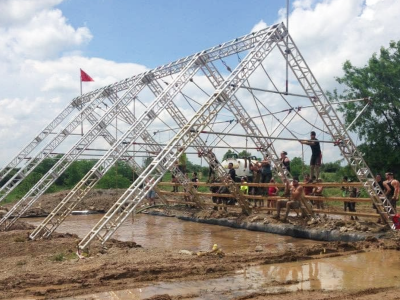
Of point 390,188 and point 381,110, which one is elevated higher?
point 381,110

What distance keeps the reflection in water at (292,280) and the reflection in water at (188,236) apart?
8.71 feet

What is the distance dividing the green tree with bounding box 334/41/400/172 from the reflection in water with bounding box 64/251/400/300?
18276 millimetres

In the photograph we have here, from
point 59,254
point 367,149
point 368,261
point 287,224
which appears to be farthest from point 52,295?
point 367,149

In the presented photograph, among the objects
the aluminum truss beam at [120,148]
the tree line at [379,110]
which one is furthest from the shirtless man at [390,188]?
the tree line at [379,110]

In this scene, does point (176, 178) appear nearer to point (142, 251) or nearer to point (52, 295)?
point (142, 251)

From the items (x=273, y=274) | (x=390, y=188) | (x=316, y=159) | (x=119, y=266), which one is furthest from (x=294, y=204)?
(x=119, y=266)

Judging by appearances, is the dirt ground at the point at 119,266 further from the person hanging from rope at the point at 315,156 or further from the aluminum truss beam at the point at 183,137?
the person hanging from rope at the point at 315,156

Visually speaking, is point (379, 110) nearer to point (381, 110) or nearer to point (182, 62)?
point (381, 110)

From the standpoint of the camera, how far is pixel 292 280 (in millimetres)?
8148

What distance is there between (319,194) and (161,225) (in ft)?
20.8

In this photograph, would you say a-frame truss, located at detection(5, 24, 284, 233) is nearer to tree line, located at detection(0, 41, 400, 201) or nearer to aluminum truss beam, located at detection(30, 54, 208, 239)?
aluminum truss beam, located at detection(30, 54, 208, 239)

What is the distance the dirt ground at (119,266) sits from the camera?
714cm

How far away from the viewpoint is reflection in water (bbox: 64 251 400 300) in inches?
282

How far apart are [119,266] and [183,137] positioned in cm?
466
